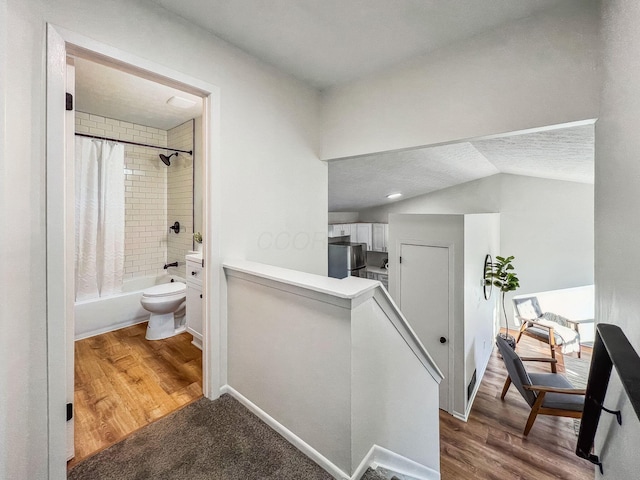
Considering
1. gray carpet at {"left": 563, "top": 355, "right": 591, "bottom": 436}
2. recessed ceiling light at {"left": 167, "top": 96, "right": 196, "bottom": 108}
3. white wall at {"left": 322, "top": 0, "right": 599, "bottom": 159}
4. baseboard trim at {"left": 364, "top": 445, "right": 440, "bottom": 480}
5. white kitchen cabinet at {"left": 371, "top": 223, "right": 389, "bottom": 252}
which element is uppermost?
recessed ceiling light at {"left": 167, "top": 96, "right": 196, "bottom": 108}

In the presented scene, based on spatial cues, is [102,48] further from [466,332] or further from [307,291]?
[466,332]

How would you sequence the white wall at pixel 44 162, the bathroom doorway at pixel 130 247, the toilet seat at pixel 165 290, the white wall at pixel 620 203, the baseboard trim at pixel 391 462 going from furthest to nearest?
the toilet seat at pixel 165 290
the bathroom doorway at pixel 130 247
the baseboard trim at pixel 391 462
the white wall at pixel 44 162
the white wall at pixel 620 203

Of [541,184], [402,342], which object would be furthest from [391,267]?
[541,184]

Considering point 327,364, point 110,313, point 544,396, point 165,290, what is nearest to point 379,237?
point 544,396

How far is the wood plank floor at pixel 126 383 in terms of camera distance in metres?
1.47

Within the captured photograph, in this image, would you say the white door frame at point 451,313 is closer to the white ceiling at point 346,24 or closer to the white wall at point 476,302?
the white wall at point 476,302

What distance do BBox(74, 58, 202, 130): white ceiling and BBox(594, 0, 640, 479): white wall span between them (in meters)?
2.63

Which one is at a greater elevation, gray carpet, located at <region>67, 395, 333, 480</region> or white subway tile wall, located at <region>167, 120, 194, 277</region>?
white subway tile wall, located at <region>167, 120, 194, 277</region>

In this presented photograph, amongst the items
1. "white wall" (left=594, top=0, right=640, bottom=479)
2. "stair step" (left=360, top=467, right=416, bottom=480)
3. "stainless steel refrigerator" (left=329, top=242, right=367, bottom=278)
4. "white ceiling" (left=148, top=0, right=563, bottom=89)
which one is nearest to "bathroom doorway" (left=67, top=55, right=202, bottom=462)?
"white ceiling" (left=148, top=0, right=563, bottom=89)

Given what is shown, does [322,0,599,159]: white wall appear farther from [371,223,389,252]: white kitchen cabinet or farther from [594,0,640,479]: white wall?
[371,223,389,252]: white kitchen cabinet

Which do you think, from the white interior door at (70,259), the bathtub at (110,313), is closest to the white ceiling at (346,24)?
the white interior door at (70,259)

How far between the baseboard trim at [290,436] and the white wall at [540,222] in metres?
6.20

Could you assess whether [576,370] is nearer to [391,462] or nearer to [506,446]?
[506,446]

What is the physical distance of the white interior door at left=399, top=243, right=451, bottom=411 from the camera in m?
3.33
